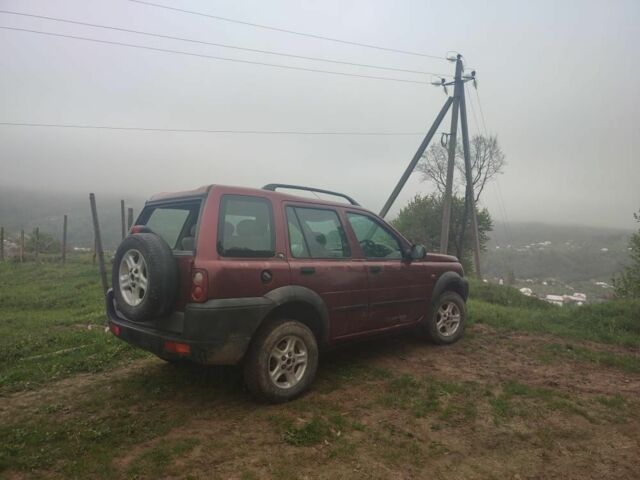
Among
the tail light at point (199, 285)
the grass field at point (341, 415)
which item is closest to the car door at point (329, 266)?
the grass field at point (341, 415)

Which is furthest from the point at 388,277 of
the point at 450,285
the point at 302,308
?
the point at 450,285

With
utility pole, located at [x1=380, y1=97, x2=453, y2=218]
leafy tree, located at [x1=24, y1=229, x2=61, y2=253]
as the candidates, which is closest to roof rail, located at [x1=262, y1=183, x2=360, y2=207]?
utility pole, located at [x1=380, y1=97, x2=453, y2=218]

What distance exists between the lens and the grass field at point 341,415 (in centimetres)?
269

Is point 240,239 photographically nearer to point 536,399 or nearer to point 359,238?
point 359,238

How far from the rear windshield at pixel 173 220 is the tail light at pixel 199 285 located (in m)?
0.42

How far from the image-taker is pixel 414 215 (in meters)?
28.3

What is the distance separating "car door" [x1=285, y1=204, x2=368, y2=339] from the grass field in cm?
65

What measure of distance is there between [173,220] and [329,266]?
1519mm

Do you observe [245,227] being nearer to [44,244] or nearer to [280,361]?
[280,361]

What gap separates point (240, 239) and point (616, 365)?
472 centimetres

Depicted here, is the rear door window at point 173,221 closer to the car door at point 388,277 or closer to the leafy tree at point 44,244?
the car door at point 388,277

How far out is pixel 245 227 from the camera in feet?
11.6

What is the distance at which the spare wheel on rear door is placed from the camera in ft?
10.4

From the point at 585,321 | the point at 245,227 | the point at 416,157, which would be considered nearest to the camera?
the point at 245,227
